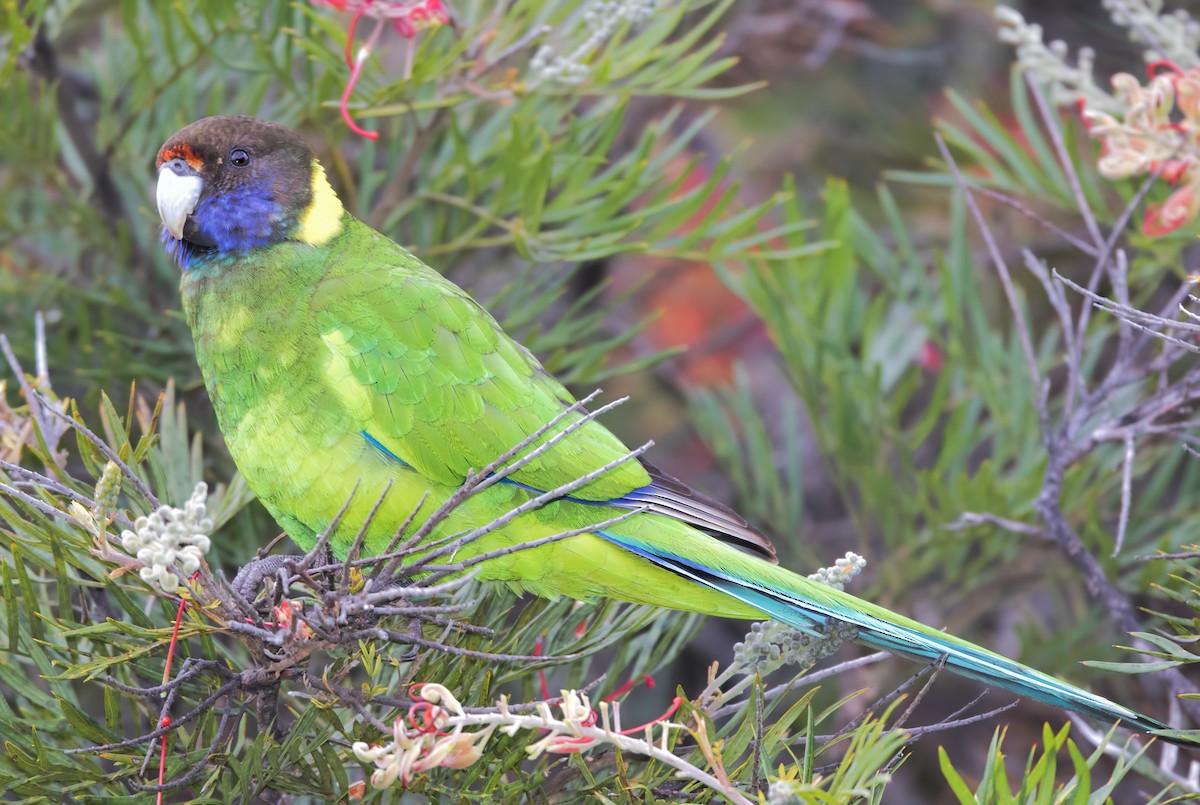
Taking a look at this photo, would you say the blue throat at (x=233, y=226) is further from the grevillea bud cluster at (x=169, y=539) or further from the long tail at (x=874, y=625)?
the grevillea bud cluster at (x=169, y=539)

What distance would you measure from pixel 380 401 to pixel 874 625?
0.84m

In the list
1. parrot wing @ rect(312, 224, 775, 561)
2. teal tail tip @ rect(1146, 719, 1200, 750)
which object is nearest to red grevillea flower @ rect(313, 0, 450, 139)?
parrot wing @ rect(312, 224, 775, 561)

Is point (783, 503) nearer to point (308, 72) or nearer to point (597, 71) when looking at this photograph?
point (597, 71)

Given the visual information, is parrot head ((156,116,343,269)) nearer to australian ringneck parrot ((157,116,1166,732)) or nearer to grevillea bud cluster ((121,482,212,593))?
australian ringneck parrot ((157,116,1166,732))

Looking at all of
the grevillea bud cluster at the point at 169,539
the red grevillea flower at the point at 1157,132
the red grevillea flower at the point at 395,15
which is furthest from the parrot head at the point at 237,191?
the red grevillea flower at the point at 1157,132

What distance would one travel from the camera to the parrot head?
6.31 feet

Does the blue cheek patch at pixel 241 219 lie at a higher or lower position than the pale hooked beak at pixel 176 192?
lower

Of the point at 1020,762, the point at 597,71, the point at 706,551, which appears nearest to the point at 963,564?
the point at 1020,762

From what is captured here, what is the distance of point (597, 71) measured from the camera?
190 centimetres

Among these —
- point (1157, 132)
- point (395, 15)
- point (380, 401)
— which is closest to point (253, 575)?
point (380, 401)

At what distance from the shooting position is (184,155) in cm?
193

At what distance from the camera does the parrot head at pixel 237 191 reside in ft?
6.31

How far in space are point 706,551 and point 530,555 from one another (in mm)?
268

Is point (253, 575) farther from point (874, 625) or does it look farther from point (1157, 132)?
point (1157, 132)
